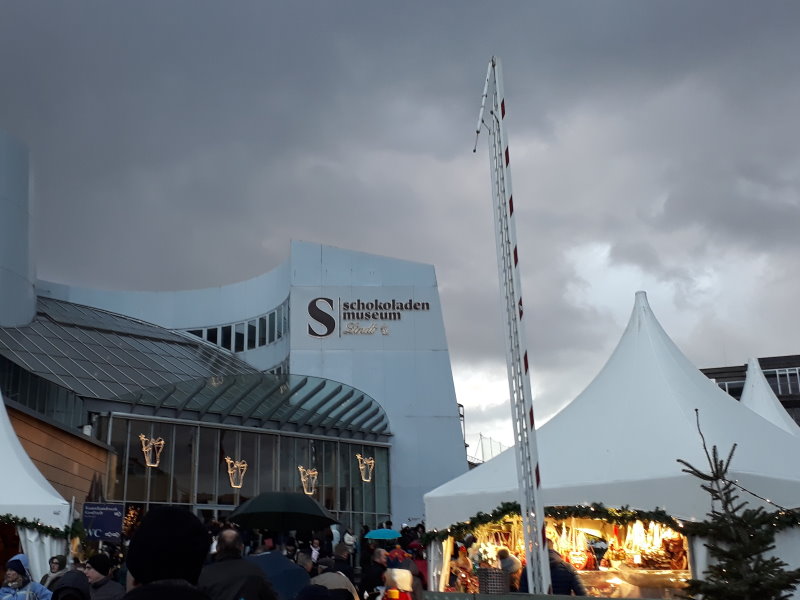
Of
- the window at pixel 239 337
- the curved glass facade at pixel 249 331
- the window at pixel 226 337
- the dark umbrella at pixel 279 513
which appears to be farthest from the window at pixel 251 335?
the dark umbrella at pixel 279 513

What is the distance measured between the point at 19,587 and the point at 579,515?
22.8 ft

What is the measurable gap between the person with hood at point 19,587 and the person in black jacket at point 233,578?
3.82 metres

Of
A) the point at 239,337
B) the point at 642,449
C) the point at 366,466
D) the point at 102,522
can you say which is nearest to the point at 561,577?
the point at 642,449

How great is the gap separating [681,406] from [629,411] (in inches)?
29.6

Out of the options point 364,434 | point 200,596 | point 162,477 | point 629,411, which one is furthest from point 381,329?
point 200,596

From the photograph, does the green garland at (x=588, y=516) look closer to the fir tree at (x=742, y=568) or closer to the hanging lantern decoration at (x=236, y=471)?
the fir tree at (x=742, y=568)

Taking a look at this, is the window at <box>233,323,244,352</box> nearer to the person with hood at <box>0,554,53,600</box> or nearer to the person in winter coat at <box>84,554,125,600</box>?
the person with hood at <box>0,554,53,600</box>

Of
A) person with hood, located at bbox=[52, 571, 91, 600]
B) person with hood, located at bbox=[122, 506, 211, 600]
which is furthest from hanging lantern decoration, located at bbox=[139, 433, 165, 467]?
person with hood, located at bbox=[122, 506, 211, 600]

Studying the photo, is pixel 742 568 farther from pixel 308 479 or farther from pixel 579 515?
pixel 308 479

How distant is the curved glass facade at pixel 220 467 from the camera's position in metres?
24.9

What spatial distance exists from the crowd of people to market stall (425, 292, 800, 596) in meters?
2.13

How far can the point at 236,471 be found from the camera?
27.2m

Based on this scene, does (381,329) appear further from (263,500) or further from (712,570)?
(712,570)

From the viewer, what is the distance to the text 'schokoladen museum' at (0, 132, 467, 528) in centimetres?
2453
